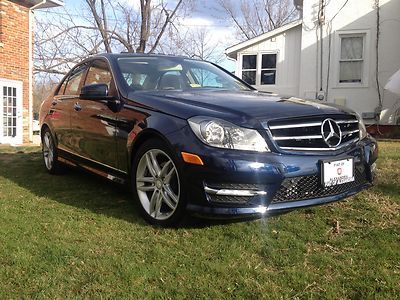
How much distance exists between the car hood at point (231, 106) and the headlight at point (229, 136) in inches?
2.2

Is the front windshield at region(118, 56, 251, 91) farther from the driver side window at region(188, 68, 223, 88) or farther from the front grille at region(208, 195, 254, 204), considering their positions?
the front grille at region(208, 195, 254, 204)

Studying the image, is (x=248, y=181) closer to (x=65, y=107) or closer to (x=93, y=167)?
(x=93, y=167)

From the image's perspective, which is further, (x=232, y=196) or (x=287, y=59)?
(x=287, y=59)

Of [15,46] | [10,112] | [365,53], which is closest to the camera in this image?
[15,46]

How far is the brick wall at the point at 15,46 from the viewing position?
496 inches

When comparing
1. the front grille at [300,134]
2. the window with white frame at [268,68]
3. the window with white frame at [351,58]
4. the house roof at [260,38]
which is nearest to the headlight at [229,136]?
the front grille at [300,134]

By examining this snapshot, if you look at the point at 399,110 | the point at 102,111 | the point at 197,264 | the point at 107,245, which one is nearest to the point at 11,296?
the point at 107,245

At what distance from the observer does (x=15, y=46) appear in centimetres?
1305

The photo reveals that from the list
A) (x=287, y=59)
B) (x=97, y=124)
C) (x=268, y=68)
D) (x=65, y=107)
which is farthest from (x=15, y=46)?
(x=97, y=124)

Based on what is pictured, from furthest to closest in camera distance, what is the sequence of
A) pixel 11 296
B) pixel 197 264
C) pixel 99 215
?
pixel 99 215
pixel 197 264
pixel 11 296

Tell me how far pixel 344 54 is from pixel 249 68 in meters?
3.27

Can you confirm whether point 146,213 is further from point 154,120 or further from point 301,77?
point 301,77

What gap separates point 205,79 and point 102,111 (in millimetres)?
1183

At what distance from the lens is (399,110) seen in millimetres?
13227
